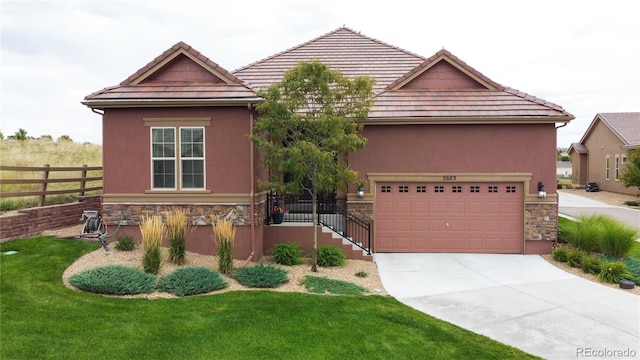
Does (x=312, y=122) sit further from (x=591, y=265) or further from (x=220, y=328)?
(x=591, y=265)

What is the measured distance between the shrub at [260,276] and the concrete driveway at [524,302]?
2.37m

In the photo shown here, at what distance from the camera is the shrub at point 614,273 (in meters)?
8.82

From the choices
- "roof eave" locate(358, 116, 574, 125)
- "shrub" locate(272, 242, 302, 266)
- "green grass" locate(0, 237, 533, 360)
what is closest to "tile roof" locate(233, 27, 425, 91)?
"roof eave" locate(358, 116, 574, 125)

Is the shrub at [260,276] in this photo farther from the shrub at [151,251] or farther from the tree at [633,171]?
the tree at [633,171]

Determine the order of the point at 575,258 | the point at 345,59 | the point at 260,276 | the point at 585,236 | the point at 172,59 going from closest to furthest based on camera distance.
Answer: the point at 260,276 → the point at 575,258 → the point at 172,59 → the point at 585,236 → the point at 345,59

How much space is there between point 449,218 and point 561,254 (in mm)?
3136

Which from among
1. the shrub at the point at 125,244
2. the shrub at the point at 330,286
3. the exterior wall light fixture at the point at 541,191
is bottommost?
the shrub at the point at 330,286

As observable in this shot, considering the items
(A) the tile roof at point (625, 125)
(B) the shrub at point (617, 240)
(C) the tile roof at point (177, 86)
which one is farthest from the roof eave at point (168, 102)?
(A) the tile roof at point (625, 125)

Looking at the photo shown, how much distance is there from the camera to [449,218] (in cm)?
1162

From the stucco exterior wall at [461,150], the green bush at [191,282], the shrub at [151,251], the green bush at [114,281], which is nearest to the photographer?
the green bush at [114,281]

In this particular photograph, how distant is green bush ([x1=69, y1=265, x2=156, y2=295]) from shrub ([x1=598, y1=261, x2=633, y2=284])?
1030 cm

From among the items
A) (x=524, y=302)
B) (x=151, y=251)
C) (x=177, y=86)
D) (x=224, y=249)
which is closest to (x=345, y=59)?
(x=177, y=86)

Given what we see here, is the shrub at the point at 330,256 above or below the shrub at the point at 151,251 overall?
below

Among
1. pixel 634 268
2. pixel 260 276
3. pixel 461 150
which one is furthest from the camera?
pixel 461 150
